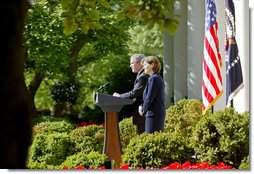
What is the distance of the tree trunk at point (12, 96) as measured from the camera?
151 inches

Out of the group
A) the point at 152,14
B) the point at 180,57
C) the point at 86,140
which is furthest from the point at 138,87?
the point at 180,57

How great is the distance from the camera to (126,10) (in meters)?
5.05

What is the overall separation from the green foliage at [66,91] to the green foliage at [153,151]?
1060 centimetres

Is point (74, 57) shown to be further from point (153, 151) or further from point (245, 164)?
point (245, 164)

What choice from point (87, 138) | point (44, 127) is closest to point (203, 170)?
point (87, 138)

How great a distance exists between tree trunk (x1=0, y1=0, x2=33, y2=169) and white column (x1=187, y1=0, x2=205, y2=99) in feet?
35.8

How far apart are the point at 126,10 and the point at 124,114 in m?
12.9

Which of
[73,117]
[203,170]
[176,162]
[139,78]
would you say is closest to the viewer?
[203,170]

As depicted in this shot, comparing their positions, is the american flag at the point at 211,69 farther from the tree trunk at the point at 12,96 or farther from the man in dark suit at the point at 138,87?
the tree trunk at the point at 12,96

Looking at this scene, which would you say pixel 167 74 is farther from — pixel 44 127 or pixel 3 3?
pixel 3 3

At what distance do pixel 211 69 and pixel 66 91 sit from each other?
9272mm

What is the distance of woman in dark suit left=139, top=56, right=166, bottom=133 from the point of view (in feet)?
32.1

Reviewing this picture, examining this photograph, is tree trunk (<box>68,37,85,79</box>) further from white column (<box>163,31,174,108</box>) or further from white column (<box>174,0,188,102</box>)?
white column (<box>174,0,188,102</box>)

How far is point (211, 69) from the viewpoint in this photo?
1086 cm
